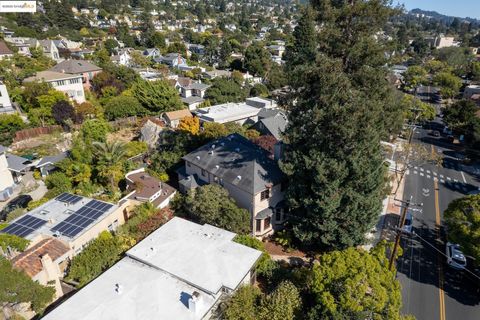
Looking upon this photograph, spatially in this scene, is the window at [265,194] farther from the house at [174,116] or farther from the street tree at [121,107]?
the street tree at [121,107]

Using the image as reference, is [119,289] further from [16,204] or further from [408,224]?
[408,224]

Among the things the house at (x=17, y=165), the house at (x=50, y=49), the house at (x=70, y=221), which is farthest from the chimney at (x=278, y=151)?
the house at (x=50, y=49)

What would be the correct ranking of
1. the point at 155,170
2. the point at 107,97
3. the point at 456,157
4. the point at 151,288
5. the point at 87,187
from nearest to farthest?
the point at 151,288 < the point at 87,187 < the point at 155,170 < the point at 456,157 < the point at 107,97

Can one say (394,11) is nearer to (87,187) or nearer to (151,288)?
(151,288)

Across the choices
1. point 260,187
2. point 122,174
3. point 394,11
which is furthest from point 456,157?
point 122,174

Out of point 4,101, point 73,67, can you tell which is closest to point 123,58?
point 73,67

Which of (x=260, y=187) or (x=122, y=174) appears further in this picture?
(x=122, y=174)

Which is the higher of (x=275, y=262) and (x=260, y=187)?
(x=260, y=187)
